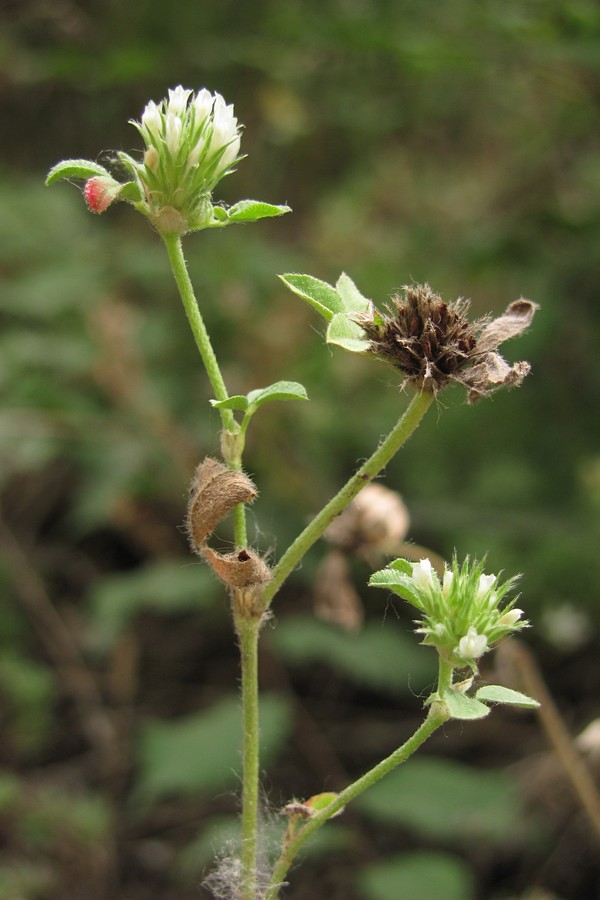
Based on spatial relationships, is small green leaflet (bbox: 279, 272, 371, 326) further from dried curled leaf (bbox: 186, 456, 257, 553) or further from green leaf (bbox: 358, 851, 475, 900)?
green leaf (bbox: 358, 851, 475, 900)

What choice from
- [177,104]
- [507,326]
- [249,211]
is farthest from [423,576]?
[177,104]

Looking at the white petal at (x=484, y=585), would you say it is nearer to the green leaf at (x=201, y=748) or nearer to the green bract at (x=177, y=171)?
the green bract at (x=177, y=171)

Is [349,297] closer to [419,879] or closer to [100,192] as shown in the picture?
[100,192]

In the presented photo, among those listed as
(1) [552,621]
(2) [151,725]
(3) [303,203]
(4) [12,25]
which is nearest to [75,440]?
(2) [151,725]

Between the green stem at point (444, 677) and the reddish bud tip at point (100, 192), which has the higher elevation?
the reddish bud tip at point (100, 192)

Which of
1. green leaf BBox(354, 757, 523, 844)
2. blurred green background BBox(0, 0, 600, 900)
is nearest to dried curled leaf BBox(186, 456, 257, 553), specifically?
blurred green background BBox(0, 0, 600, 900)

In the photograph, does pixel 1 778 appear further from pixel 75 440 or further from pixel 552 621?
pixel 552 621

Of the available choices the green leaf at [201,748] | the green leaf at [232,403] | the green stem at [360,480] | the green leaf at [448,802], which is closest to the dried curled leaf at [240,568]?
the green stem at [360,480]
